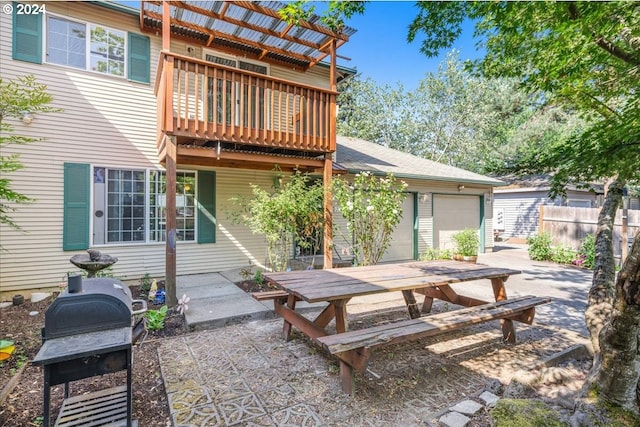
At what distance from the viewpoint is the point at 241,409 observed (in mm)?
2471

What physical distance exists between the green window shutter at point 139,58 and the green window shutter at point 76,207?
2.15m

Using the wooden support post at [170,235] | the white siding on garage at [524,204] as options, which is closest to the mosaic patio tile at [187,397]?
the wooden support post at [170,235]

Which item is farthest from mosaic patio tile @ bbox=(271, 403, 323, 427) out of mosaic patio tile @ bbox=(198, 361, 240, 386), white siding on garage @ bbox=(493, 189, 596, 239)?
white siding on garage @ bbox=(493, 189, 596, 239)

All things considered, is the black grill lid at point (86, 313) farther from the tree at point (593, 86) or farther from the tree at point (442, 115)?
the tree at point (442, 115)

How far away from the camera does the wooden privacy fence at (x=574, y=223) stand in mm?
9938

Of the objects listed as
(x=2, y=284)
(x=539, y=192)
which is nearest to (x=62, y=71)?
(x=2, y=284)

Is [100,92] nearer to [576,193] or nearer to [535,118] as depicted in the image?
[576,193]

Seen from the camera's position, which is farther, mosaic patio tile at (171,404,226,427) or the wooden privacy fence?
the wooden privacy fence

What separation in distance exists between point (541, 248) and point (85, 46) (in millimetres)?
13146

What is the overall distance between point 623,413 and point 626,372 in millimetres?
207

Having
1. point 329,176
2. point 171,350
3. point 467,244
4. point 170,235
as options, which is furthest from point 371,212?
point 171,350

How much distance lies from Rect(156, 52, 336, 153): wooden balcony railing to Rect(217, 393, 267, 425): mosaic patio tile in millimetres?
3946

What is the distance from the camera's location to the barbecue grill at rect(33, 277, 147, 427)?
74.3 inches

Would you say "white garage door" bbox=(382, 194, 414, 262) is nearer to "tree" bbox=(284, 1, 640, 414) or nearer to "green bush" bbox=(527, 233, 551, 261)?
"green bush" bbox=(527, 233, 551, 261)
